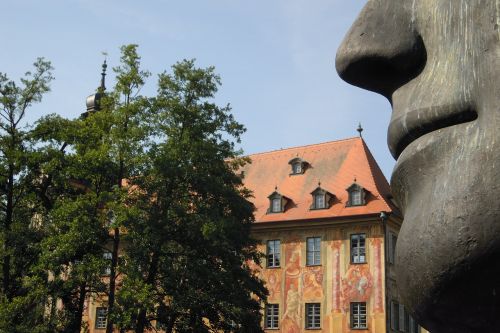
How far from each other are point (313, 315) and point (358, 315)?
1.97 metres

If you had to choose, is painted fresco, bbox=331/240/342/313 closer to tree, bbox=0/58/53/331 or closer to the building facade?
the building facade

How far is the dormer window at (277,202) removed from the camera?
29.6 m

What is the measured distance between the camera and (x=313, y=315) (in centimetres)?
2705

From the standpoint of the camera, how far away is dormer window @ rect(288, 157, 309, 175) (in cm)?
3120

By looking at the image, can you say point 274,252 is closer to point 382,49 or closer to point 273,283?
point 273,283

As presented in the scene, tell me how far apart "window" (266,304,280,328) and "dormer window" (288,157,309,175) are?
6.52 m

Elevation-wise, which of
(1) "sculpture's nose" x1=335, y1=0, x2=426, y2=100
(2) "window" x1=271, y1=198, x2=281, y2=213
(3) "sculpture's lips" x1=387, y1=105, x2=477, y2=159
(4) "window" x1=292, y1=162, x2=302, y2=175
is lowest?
(3) "sculpture's lips" x1=387, y1=105, x2=477, y2=159

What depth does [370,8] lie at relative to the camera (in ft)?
8.71

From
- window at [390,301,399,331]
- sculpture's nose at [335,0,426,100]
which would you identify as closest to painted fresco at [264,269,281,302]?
window at [390,301,399,331]

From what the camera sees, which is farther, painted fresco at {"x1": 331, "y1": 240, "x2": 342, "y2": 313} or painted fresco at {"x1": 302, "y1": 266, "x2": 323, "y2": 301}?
painted fresco at {"x1": 302, "y1": 266, "x2": 323, "y2": 301}

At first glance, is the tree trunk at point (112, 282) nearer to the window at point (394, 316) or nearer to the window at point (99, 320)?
the window at point (394, 316)

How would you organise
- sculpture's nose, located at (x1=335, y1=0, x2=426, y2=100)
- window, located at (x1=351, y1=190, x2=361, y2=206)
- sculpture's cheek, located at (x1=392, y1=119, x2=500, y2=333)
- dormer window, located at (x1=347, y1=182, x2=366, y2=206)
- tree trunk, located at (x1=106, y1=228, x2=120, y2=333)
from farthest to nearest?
window, located at (x1=351, y1=190, x2=361, y2=206) < dormer window, located at (x1=347, y1=182, x2=366, y2=206) < tree trunk, located at (x1=106, y1=228, x2=120, y2=333) < sculpture's nose, located at (x1=335, y1=0, x2=426, y2=100) < sculpture's cheek, located at (x1=392, y1=119, x2=500, y2=333)

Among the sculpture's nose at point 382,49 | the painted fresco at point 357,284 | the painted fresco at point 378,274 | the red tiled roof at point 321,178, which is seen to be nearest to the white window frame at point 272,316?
the painted fresco at point 357,284

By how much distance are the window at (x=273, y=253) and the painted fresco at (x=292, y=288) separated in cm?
45
